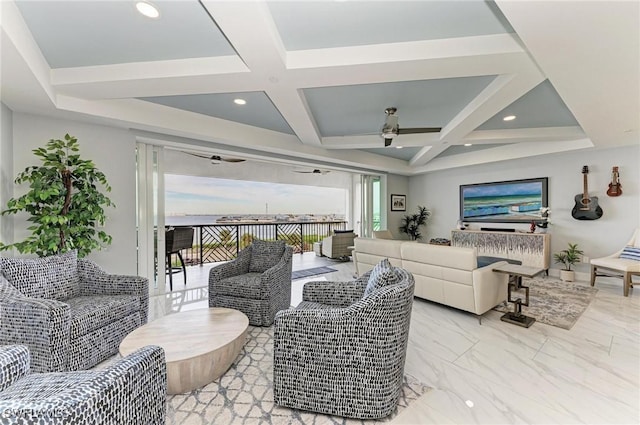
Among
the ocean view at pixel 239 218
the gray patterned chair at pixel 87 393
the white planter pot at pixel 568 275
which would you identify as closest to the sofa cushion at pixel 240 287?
the gray patterned chair at pixel 87 393

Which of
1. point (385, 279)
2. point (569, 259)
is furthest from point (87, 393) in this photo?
point (569, 259)

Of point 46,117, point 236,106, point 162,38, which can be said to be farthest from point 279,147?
point 46,117

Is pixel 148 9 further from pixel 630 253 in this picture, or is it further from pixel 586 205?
pixel 586 205

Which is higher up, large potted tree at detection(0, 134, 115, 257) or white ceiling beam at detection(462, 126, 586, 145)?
white ceiling beam at detection(462, 126, 586, 145)

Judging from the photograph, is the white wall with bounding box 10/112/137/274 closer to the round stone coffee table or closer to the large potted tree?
the large potted tree

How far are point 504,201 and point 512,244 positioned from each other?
3.32ft

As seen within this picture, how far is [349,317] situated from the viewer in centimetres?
156

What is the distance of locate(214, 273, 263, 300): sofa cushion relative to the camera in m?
2.82

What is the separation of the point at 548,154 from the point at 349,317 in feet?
18.3

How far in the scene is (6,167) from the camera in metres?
2.81

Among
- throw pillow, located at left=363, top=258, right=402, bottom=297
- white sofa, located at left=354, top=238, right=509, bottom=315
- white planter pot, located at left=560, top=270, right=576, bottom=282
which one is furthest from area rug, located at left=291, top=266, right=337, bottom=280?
white planter pot, located at left=560, top=270, right=576, bottom=282

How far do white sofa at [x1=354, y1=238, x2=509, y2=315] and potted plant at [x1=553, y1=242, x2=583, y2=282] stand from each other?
2369 millimetres

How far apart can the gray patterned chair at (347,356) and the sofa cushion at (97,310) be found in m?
1.50

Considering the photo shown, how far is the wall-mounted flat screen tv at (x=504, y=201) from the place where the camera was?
212 inches
